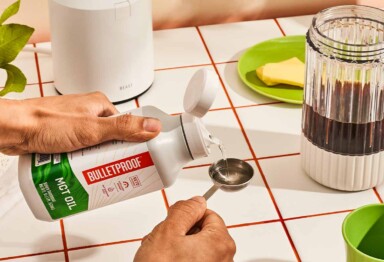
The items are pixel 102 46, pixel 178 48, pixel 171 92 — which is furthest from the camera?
pixel 178 48

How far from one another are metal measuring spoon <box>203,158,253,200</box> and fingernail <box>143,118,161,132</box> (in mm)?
209

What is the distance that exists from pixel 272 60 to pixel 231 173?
0.35m

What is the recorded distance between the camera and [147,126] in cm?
100

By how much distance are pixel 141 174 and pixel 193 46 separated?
23.7 inches

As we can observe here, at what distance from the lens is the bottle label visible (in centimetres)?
101

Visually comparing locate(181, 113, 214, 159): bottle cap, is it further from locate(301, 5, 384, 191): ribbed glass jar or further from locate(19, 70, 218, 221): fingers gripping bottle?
locate(301, 5, 384, 191): ribbed glass jar

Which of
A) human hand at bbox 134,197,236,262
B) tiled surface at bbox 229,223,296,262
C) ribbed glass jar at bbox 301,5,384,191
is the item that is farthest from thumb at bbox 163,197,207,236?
ribbed glass jar at bbox 301,5,384,191

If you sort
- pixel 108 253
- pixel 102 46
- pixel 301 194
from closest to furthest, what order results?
pixel 108 253 → pixel 301 194 → pixel 102 46

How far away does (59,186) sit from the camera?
3.34 feet

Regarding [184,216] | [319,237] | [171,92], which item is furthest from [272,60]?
[184,216]

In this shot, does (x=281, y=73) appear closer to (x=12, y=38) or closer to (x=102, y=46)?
(x=102, y=46)

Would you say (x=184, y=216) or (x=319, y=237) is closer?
(x=184, y=216)

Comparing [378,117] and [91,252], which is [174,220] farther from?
[378,117]

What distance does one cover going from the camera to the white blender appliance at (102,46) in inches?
51.3
